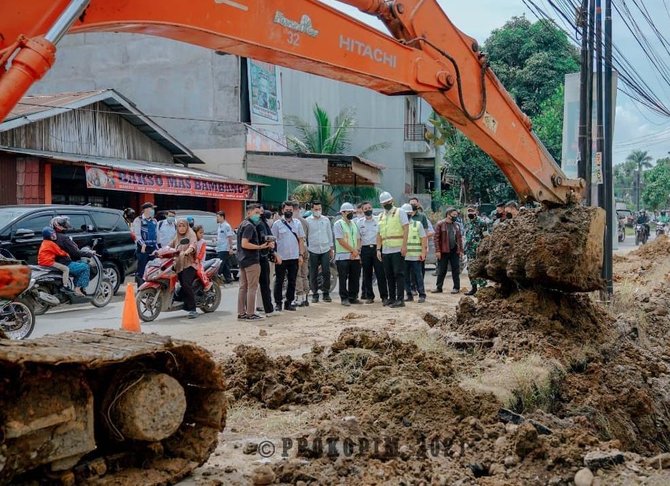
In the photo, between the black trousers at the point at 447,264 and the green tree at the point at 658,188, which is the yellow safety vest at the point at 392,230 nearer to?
the black trousers at the point at 447,264

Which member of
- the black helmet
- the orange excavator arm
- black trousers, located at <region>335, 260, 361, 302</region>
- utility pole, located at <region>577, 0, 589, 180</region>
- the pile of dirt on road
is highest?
utility pole, located at <region>577, 0, 589, 180</region>

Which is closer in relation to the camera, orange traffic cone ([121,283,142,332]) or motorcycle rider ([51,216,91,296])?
orange traffic cone ([121,283,142,332])

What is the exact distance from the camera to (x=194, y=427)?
14.6ft

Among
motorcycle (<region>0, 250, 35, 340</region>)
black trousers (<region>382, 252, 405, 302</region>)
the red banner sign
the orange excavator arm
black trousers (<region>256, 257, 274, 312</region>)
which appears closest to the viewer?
the orange excavator arm

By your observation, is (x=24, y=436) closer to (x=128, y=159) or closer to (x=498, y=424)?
(x=498, y=424)

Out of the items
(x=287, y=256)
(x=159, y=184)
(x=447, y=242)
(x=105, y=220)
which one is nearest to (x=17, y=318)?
(x=287, y=256)

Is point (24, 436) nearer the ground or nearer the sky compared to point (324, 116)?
nearer the ground

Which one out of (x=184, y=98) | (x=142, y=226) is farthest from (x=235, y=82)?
(x=142, y=226)

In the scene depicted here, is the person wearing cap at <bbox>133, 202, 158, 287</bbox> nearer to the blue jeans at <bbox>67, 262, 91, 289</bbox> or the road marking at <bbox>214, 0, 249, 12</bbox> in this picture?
the blue jeans at <bbox>67, 262, 91, 289</bbox>

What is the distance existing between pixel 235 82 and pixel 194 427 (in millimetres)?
22999

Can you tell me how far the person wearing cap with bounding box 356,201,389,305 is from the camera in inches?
531

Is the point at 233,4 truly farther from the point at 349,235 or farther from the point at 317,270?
the point at 317,270

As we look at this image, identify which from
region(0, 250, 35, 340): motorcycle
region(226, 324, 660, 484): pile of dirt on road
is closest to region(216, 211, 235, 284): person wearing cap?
region(0, 250, 35, 340): motorcycle

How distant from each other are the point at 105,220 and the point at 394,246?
6087 mm
